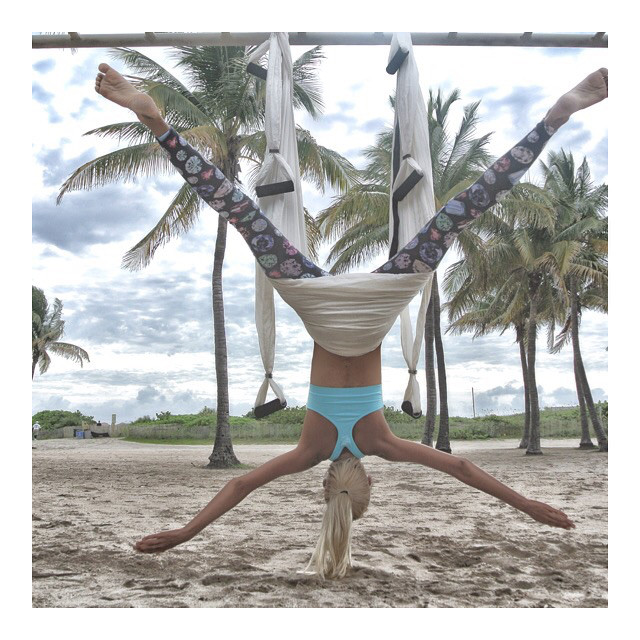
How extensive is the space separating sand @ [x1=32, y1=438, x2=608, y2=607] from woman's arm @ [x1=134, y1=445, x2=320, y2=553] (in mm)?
Result: 385

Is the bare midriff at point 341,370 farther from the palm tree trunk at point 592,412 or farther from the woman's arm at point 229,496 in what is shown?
the palm tree trunk at point 592,412

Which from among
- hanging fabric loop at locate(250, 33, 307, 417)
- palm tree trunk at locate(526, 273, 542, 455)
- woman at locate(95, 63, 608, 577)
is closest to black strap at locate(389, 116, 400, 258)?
woman at locate(95, 63, 608, 577)

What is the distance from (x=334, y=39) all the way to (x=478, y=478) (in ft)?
6.20

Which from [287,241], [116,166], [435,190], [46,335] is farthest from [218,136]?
[46,335]

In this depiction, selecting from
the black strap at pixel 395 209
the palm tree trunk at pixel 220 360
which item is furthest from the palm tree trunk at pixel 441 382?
the black strap at pixel 395 209

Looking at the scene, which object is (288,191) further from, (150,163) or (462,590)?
(150,163)

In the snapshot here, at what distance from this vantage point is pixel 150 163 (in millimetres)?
9117

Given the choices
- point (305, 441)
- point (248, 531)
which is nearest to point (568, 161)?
point (248, 531)

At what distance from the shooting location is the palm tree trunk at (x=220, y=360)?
937 centimetres

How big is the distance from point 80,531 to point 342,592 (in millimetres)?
2222

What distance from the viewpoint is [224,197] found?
2.41 meters

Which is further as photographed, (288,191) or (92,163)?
(92,163)

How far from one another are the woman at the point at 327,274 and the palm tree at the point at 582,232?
32.3ft

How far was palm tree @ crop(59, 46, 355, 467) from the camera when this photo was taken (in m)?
9.09
